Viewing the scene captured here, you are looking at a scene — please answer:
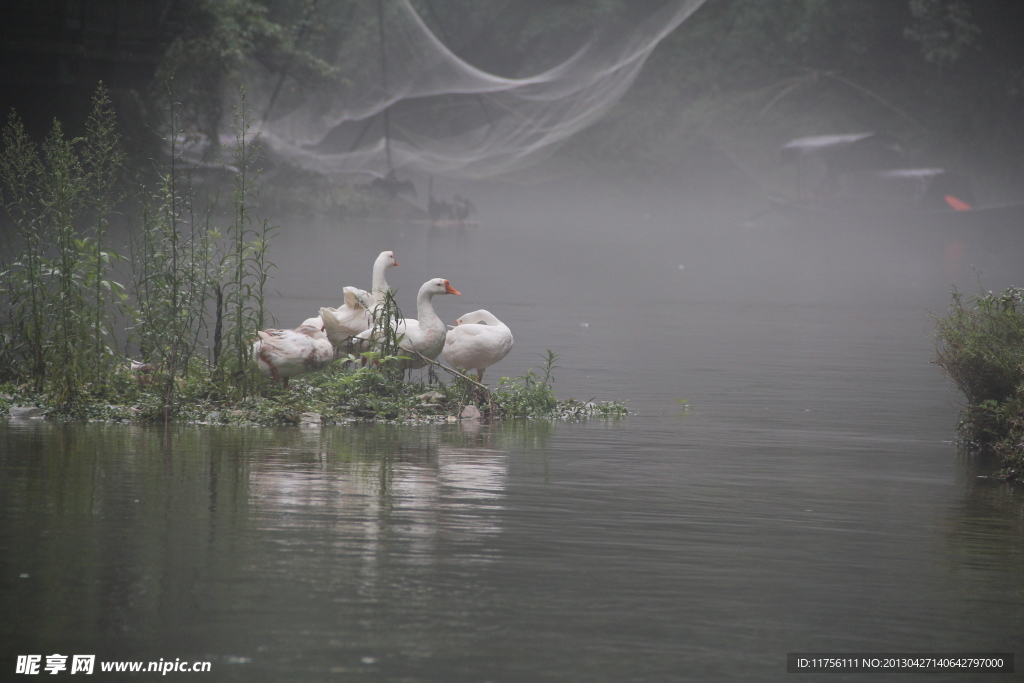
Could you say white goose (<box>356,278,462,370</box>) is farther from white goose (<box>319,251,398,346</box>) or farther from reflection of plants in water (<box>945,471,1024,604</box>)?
reflection of plants in water (<box>945,471,1024,604</box>)

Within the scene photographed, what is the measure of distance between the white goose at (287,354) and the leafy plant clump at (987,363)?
435 centimetres

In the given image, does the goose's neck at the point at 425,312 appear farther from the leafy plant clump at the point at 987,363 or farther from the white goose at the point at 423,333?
the leafy plant clump at the point at 987,363

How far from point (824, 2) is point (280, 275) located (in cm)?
4037

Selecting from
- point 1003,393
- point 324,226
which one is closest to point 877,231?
point 324,226

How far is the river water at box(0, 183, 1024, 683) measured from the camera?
3744 millimetres

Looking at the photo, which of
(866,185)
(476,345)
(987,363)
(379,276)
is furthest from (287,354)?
(866,185)

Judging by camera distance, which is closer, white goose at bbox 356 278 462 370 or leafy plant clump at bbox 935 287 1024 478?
leafy plant clump at bbox 935 287 1024 478

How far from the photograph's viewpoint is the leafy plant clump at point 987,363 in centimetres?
741

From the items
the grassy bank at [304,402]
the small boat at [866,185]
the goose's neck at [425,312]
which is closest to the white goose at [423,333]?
the goose's neck at [425,312]

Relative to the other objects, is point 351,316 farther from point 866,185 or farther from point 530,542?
point 866,185

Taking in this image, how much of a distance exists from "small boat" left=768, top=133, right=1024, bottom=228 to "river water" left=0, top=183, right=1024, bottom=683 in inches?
1577

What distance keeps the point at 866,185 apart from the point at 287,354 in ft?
149

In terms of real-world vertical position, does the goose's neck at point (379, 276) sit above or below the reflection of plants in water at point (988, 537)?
above

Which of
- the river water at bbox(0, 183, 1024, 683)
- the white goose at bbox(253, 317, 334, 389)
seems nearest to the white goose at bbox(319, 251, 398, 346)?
the white goose at bbox(253, 317, 334, 389)
